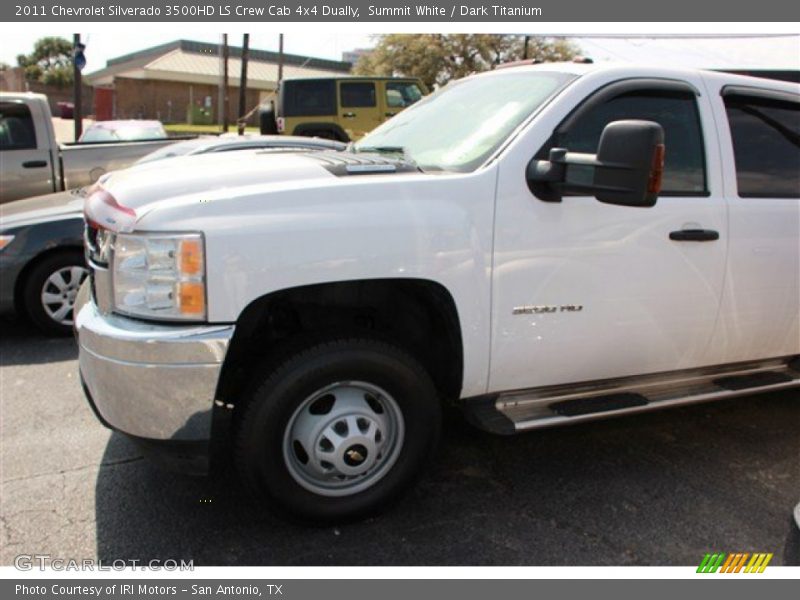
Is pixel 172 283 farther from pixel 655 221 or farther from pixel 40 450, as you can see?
pixel 655 221

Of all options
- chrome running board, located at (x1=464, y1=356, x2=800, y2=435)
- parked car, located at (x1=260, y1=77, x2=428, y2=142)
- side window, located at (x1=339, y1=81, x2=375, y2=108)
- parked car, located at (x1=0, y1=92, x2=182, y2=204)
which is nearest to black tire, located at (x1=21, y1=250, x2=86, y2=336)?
parked car, located at (x1=0, y1=92, x2=182, y2=204)

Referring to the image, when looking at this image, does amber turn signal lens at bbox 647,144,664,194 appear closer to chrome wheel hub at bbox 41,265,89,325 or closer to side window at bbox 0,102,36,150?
chrome wheel hub at bbox 41,265,89,325

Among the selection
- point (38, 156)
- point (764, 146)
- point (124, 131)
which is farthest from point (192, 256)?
point (124, 131)

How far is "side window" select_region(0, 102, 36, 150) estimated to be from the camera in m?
7.61

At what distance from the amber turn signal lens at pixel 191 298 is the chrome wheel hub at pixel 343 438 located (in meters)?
0.56

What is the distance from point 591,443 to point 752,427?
1084 mm

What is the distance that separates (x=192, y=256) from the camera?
7.65 ft

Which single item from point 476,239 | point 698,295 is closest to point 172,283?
point 476,239

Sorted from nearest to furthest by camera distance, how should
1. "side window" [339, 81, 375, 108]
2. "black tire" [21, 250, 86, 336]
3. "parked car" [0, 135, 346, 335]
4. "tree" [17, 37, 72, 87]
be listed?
"parked car" [0, 135, 346, 335] → "black tire" [21, 250, 86, 336] → "side window" [339, 81, 375, 108] → "tree" [17, 37, 72, 87]

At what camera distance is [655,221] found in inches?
118

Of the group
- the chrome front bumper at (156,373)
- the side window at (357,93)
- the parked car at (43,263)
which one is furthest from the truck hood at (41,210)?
the side window at (357,93)

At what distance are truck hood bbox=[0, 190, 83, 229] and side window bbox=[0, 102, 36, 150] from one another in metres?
2.27

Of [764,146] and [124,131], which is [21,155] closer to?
[124,131]

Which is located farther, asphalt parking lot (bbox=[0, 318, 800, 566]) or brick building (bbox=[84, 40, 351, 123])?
brick building (bbox=[84, 40, 351, 123])
